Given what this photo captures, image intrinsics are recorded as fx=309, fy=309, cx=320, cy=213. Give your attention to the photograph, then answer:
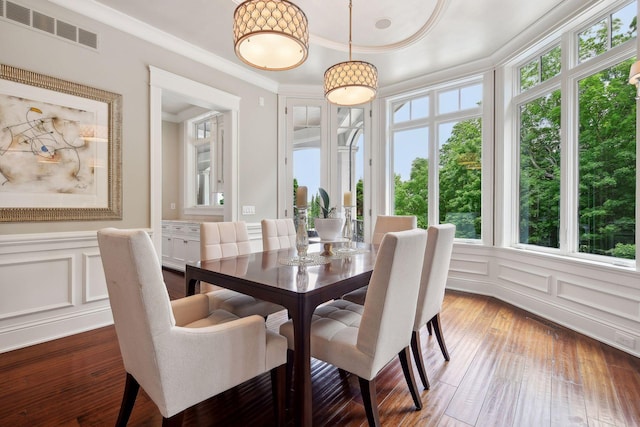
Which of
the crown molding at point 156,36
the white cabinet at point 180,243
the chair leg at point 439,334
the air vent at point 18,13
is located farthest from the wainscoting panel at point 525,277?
the air vent at point 18,13

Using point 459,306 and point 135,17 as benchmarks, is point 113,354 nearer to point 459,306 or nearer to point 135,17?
point 135,17

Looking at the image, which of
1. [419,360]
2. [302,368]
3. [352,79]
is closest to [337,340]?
[302,368]

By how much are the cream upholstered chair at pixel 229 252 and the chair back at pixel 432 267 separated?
86cm

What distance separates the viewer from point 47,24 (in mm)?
2520

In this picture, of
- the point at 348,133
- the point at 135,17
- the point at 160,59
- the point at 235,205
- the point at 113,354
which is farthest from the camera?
the point at 348,133

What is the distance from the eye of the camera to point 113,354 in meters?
2.32

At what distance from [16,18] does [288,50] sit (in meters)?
2.22

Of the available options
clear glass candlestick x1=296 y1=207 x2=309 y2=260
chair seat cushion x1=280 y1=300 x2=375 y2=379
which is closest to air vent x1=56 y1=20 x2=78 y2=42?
clear glass candlestick x1=296 y1=207 x2=309 y2=260

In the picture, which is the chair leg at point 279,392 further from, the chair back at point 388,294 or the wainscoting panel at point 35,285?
the wainscoting panel at point 35,285

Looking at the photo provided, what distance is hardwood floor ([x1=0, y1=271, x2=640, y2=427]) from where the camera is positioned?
160cm

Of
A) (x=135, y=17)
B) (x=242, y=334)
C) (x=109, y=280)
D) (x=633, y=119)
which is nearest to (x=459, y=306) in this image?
(x=633, y=119)

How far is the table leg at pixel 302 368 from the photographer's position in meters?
1.31

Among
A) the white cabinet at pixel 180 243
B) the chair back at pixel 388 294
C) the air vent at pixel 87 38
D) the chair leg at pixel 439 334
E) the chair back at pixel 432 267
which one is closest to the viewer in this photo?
the chair back at pixel 388 294

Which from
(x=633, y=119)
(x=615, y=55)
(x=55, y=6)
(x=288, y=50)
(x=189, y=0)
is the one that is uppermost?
(x=189, y=0)
